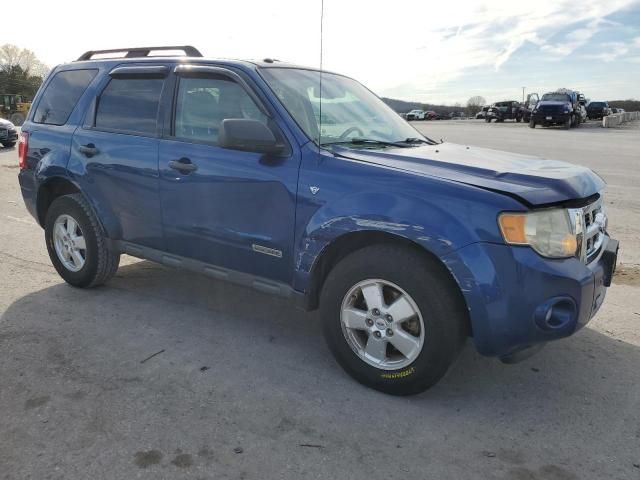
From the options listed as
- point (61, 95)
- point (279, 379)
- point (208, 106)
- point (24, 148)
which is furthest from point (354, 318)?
point (24, 148)

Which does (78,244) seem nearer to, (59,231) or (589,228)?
(59,231)

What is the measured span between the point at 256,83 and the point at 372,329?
169 cm

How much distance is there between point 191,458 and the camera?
103 inches

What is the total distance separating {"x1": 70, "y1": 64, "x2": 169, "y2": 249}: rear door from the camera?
412cm

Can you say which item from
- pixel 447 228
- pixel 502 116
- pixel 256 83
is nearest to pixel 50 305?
pixel 256 83

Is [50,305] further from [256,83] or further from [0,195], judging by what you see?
[0,195]

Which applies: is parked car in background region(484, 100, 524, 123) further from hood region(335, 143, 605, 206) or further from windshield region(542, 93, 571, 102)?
hood region(335, 143, 605, 206)

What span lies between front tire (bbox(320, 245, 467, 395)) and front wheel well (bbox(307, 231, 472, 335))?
12mm

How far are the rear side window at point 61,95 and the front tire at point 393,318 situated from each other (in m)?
2.88

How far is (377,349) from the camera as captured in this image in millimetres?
3213

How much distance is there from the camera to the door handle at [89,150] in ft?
14.5

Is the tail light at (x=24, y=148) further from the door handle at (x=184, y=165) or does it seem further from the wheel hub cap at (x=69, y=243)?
the door handle at (x=184, y=165)

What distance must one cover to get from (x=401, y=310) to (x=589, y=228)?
1.12 meters

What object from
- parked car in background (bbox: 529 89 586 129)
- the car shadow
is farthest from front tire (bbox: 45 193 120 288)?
parked car in background (bbox: 529 89 586 129)
